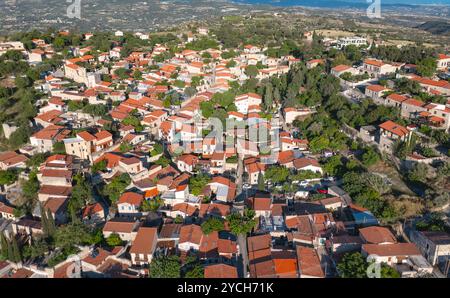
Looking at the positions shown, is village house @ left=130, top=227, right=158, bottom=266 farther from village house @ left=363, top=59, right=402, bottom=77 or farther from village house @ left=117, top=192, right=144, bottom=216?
village house @ left=363, top=59, right=402, bottom=77

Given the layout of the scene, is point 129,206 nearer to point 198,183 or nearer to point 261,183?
point 198,183

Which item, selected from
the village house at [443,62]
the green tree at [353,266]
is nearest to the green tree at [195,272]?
the green tree at [353,266]

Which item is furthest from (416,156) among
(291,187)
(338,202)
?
(291,187)

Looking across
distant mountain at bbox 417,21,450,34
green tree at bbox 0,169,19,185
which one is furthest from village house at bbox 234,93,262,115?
distant mountain at bbox 417,21,450,34

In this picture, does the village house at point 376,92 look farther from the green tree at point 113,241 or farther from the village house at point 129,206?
the green tree at point 113,241

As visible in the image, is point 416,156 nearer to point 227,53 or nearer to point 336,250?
point 336,250

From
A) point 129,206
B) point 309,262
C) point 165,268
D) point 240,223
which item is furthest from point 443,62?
point 165,268

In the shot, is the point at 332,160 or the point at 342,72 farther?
the point at 342,72

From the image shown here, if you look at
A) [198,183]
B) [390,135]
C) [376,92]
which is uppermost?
[376,92]
